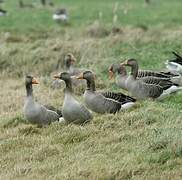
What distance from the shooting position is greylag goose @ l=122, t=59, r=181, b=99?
12.6 m

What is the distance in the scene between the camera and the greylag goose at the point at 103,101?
38.2 feet

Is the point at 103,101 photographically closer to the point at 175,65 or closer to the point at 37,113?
the point at 37,113

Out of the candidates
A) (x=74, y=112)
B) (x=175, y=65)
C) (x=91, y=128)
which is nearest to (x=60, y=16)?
(x=175, y=65)

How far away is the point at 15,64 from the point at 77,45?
226 cm

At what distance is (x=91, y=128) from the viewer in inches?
414

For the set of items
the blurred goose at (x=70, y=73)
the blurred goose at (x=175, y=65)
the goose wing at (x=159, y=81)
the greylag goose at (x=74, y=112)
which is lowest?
the blurred goose at (x=70, y=73)

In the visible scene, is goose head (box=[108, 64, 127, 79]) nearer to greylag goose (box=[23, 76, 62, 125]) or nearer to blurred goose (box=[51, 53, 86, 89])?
blurred goose (box=[51, 53, 86, 89])

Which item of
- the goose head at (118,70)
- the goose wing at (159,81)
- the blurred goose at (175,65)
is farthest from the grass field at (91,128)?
the blurred goose at (175,65)

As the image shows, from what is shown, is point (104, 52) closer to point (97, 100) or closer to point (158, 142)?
point (97, 100)

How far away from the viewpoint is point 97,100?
11625 mm

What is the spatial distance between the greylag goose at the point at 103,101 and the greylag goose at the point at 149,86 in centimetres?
83

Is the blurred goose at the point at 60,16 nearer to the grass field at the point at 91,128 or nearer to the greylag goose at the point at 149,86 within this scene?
the grass field at the point at 91,128

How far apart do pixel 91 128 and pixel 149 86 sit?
8.43 feet

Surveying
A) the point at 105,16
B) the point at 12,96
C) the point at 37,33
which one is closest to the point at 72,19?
the point at 105,16
